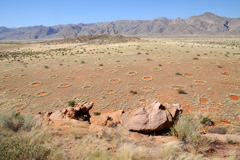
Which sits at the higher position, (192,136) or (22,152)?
(22,152)

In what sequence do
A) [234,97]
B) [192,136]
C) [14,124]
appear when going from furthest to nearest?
[234,97] < [14,124] < [192,136]

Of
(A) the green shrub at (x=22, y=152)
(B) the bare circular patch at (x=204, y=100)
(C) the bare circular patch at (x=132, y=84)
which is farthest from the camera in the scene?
(C) the bare circular patch at (x=132, y=84)

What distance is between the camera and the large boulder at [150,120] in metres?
4.69

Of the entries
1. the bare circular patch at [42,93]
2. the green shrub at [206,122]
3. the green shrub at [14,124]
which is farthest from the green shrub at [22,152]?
the bare circular patch at [42,93]

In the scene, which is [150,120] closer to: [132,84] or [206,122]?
[206,122]

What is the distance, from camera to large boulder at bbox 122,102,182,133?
4688 millimetres

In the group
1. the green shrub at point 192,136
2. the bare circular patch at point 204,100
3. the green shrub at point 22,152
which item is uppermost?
the green shrub at point 22,152

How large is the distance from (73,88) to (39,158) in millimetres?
9627

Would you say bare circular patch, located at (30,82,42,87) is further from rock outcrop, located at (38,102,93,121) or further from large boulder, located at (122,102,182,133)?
large boulder, located at (122,102,182,133)

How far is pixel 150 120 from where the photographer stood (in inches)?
192

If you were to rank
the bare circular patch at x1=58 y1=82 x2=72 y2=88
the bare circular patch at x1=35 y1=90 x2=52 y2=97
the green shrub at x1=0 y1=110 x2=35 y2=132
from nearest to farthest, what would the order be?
the green shrub at x1=0 y1=110 x2=35 y2=132
the bare circular patch at x1=35 y1=90 x2=52 y2=97
the bare circular patch at x1=58 y1=82 x2=72 y2=88

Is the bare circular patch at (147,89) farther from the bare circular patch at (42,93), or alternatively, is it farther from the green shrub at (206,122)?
the bare circular patch at (42,93)


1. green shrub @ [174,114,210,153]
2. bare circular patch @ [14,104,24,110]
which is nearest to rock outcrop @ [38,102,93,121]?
bare circular patch @ [14,104,24,110]

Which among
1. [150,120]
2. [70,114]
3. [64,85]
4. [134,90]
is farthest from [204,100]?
[64,85]
